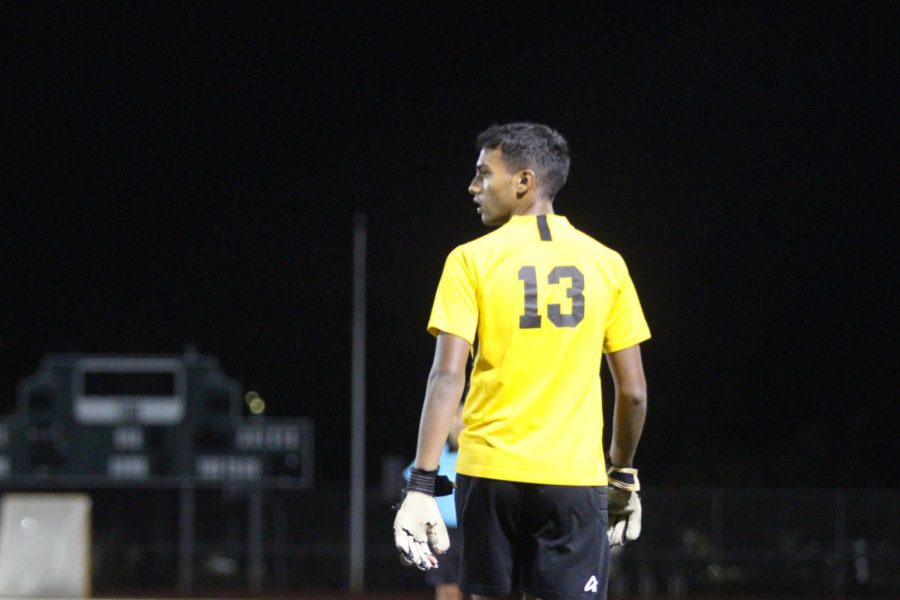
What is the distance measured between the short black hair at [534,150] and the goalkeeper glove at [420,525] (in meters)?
0.78

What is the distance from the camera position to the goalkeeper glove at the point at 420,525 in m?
3.54

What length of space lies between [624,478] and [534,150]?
2.79 ft

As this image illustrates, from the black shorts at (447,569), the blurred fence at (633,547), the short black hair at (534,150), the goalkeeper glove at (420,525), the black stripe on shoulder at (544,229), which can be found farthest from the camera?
the blurred fence at (633,547)

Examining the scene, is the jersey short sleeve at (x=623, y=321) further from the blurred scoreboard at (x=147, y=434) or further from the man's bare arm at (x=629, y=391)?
the blurred scoreboard at (x=147, y=434)

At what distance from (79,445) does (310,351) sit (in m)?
24.9

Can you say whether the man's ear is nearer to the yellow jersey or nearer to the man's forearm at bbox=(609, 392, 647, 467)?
the yellow jersey

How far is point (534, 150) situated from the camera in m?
3.83

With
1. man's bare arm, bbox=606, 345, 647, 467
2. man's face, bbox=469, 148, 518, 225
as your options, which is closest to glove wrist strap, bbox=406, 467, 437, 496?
man's bare arm, bbox=606, 345, 647, 467

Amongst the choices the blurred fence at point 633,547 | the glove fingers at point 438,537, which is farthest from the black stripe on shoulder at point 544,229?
the blurred fence at point 633,547

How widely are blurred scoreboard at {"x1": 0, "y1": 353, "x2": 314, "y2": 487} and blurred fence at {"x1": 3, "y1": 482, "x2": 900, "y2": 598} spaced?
1342 mm

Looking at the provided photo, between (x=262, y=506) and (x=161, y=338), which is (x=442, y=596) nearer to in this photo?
(x=262, y=506)

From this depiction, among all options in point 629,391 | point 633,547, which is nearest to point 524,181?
point 629,391

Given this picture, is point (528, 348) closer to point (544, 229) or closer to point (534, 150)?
point (544, 229)

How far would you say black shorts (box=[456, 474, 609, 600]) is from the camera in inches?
142
